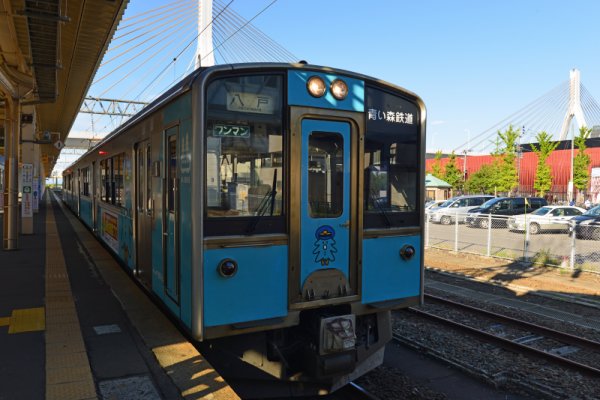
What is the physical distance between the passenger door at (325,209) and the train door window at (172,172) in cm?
131

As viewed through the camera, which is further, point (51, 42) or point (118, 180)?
point (51, 42)

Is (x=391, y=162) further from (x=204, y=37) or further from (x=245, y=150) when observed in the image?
(x=204, y=37)

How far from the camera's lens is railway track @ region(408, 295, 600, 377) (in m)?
6.05

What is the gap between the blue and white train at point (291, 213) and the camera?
4.04m

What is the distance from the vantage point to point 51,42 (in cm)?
930

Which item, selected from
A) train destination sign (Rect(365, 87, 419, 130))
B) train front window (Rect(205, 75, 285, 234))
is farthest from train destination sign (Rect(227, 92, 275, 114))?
train destination sign (Rect(365, 87, 419, 130))

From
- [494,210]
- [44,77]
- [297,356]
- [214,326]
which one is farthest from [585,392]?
[494,210]

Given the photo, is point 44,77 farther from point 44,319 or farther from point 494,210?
point 494,210

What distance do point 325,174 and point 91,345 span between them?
9.64ft

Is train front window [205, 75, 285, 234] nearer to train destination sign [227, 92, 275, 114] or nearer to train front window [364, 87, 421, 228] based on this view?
train destination sign [227, 92, 275, 114]

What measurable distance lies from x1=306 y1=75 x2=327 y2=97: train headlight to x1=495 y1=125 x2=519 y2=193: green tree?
38054mm

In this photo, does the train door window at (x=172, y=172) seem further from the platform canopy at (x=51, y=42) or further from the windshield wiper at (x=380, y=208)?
the platform canopy at (x=51, y=42)

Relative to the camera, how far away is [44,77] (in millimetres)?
11883

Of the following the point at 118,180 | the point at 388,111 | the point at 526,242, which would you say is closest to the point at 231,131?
the point at 388,111
